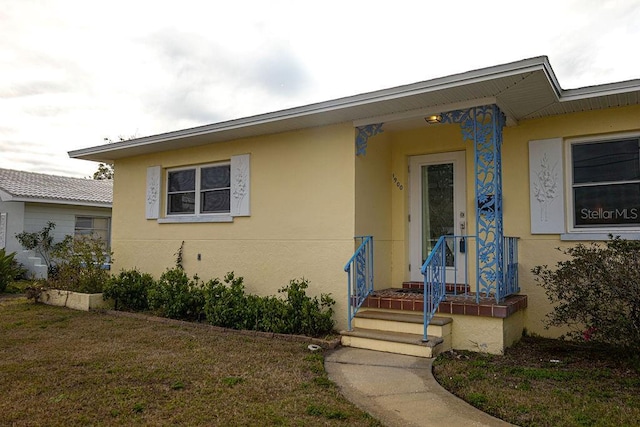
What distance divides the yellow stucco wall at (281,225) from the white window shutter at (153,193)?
0.42 feet

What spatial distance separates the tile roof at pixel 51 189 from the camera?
503 inches

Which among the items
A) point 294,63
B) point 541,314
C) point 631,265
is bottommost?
point 541,314

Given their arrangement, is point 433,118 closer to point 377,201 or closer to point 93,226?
point 377,201

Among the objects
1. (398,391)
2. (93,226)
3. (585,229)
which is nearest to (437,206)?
(585,229)

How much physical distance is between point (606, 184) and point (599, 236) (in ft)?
2.11

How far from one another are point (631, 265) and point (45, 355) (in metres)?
6.02

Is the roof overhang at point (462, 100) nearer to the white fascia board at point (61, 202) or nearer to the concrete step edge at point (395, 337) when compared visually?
the concrete step edge at point (395, 337)

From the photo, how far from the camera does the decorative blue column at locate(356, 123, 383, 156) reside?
608 centimetres

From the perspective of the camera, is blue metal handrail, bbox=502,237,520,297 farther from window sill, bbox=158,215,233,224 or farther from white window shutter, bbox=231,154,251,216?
window sill, bbox=158,215,233,224

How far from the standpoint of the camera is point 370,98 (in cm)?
539

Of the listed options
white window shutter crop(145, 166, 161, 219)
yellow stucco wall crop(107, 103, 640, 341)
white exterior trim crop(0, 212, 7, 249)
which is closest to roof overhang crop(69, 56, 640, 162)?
yellow stucco wall crop(107, 103, 640, 341)

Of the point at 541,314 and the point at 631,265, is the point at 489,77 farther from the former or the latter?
the point at 541,314

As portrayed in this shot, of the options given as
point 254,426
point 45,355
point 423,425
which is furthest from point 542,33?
point 45,355

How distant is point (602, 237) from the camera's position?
17.4 ft
